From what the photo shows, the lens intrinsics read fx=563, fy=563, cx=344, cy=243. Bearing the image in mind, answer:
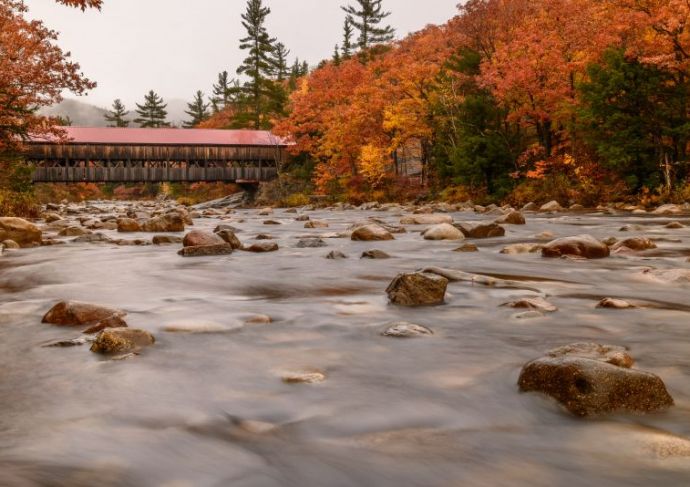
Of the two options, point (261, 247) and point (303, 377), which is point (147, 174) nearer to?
point (261, 247)

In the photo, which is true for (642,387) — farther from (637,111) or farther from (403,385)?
(637,111)

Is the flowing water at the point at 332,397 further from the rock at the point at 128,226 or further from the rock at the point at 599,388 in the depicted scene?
the rock at the point at 128,226

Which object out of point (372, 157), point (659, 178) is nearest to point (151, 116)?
point (372, 157)

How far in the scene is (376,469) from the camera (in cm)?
183

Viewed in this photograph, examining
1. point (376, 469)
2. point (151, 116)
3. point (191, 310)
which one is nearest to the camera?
point (376, 469)

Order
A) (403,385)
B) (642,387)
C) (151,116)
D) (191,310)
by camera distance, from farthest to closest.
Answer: (151,116), (191,310), (403,385), (642,387)

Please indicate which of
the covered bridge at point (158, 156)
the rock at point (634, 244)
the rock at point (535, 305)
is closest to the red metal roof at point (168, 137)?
the covered bridge at point (158, 156)

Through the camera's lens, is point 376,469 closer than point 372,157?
Yes

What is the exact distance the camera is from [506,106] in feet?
90.6

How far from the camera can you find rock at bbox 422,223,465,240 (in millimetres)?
10662

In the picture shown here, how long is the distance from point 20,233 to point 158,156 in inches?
1451

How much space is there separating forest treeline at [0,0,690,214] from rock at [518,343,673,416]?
453 inches

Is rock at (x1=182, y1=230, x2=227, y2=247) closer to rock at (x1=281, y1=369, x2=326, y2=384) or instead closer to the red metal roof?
rock at (x1=281, y1=369, x2=326, y2=384)

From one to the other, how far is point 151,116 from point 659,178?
3222 inches
